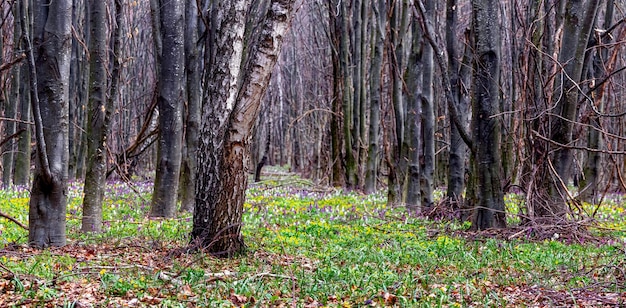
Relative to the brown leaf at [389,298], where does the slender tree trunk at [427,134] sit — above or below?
above

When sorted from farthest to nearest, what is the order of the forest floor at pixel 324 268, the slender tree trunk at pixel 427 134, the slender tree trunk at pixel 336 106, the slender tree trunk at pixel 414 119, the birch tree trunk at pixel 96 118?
1. the slender tree trunk at pixel 336 106
2. the slender tree trunk at pixel 427 134
3. the slender tree trunk at pixel 414 119
4. the birch tree trunk at pixel 96 118
5. the forest floor at pixel 324 268

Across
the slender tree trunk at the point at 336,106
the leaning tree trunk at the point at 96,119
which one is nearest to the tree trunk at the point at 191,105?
the leaning tree trunk at the point at 96,119

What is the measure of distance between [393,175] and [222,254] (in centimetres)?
780

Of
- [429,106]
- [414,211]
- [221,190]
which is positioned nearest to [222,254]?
[221,190]

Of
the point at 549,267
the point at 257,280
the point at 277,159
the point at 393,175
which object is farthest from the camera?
the point at 277,159

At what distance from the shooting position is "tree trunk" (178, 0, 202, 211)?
12.2 meters

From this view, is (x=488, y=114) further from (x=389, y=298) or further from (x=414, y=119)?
(x=389, y=298)

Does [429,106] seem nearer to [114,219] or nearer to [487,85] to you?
[487,85]

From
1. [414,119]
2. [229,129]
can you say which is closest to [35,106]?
[229,129]

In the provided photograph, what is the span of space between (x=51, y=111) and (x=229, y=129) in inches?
82.2

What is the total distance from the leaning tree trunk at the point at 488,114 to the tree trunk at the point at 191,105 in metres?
5.51

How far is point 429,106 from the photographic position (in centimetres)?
1336

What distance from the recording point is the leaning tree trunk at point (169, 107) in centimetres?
1125

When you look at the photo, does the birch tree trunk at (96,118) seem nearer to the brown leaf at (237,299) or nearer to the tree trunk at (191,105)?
the tree trunk at (191,105)
